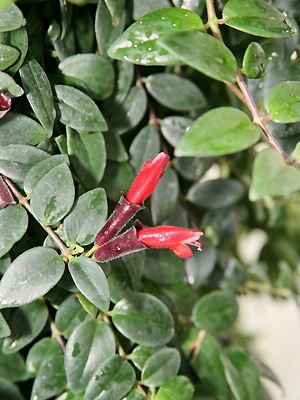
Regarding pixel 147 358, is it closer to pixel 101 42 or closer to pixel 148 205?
pixel 148 205

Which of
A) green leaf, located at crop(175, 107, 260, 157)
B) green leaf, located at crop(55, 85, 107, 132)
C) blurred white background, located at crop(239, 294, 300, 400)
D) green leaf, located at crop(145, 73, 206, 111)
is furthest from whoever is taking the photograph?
blurred white background, located at crop(239, 294, 300, 400)

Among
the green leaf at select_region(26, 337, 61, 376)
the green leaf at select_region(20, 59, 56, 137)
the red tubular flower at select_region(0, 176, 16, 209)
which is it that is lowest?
the green leaf at select_region(26, 337, 61, 376)

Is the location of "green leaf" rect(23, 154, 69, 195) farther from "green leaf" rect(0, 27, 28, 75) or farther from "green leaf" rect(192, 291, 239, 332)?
"green leaf" rect(192, 291, 239, 332)

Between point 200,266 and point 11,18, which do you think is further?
point 200,266

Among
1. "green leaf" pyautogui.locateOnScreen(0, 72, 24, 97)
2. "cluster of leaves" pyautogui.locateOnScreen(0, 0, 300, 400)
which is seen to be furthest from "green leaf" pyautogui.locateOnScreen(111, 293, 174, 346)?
"green leaf" pyautogui.locateOnScreen(0, 72, 24, 97)

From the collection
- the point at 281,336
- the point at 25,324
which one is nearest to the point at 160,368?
the point at 25,324

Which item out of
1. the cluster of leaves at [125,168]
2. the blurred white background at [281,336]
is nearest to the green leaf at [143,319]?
the cluster of leaves at [125,168]

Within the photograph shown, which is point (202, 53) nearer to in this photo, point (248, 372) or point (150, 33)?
point (150, 33)
